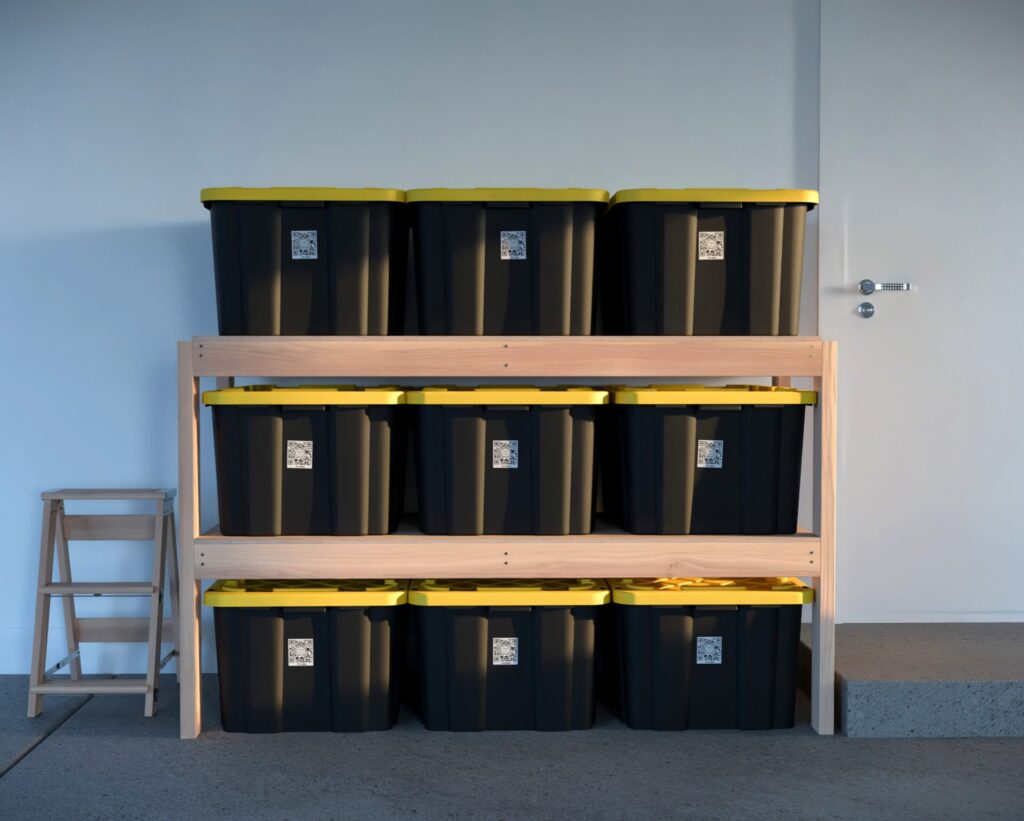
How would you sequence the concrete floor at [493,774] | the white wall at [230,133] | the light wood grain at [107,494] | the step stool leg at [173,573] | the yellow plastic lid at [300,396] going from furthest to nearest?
the white wall at [230,133] < the step stool leg at [173,573] < the light wood grain at [107,494] < the yellow plastic lid at [300,396] < the concrete floor at [493,774]

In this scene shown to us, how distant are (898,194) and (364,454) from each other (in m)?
1.98

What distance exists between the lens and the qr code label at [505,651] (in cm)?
289

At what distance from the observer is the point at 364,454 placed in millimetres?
2875

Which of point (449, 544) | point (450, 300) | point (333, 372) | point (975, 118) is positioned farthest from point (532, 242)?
point (975, 118)

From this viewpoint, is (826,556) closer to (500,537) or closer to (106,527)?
(500,537)

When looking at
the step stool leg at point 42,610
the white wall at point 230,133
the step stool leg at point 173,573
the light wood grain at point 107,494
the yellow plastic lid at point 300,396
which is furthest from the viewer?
the white wall at point 230,133

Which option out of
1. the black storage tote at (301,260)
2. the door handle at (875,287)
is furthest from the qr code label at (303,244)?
the door handle at (875,287)

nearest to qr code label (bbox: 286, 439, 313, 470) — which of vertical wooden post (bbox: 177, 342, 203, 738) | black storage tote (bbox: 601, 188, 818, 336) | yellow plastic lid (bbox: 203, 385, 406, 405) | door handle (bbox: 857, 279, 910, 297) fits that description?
yellow plastic lid (bbox: 203, 385, 406, 405)

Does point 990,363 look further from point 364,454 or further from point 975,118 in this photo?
point 364,454

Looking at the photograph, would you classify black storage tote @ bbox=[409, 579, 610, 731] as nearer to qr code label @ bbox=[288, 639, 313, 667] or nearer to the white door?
qr code label @ bbox=[288, 639, 313, 667]

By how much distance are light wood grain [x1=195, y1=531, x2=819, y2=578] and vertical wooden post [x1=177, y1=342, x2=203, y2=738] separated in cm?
5

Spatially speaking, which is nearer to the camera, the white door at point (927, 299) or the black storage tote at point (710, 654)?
the black storage tote at point (710, 654)

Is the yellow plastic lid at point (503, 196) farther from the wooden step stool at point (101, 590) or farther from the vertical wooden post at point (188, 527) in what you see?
the wooden step stool at point (101, 590)

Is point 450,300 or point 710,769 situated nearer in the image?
point 710,769
